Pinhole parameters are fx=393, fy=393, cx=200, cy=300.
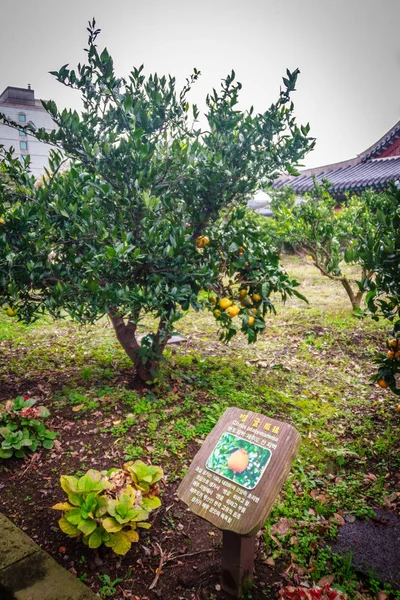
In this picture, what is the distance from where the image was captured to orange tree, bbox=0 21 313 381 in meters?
3.25

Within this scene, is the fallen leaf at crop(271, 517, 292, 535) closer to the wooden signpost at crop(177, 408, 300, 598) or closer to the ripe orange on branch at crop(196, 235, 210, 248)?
the wooden signpost at crop(177, 408, 300, 598)

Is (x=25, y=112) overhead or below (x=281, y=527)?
overhead

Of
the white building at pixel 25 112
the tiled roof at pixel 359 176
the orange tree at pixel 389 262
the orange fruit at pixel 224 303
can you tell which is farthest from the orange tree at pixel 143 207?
the white building at pixel 25 112

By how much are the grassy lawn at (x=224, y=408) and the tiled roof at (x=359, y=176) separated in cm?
727

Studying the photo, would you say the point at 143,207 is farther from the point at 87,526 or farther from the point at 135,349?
the point at 87,526

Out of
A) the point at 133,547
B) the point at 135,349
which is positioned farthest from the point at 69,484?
the point at 135,349

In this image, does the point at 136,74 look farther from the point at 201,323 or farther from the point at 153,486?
the point at 201,323

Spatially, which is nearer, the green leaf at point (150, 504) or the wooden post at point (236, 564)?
the wooden post at point (236, 564)

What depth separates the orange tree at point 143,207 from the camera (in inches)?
128

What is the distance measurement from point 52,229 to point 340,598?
3.25 metres

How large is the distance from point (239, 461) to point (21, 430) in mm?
2100

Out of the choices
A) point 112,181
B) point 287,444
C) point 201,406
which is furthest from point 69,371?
point 287,444

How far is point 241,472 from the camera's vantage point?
6.70 ft

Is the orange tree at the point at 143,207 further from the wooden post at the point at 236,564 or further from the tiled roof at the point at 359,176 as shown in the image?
the tiled roof at the point at 359,176
